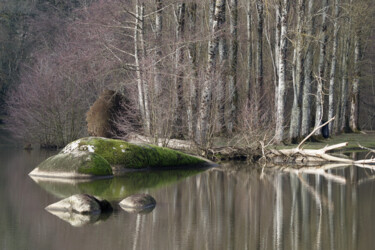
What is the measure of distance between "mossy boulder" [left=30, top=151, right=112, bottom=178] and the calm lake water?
1.99ft

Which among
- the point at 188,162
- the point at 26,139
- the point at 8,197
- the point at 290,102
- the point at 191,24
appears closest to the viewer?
the point at 8,197

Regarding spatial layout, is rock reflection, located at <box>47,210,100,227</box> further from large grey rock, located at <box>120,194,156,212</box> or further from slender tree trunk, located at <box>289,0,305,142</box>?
slender tree trunk, located at <box>289,0,305,142</box>

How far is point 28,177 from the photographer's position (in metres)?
17.9

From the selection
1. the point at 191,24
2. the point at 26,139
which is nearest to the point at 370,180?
the point at 191,24

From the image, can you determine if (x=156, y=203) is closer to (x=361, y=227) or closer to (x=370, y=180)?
(x=361, y=227)

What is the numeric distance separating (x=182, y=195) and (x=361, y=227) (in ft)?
15.2

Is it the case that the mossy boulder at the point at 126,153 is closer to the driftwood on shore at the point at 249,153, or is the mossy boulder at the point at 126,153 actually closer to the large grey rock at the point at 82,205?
the driftwood on shore at the point at 249,153

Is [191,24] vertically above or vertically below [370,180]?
above

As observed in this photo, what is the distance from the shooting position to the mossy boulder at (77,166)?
17.5 m

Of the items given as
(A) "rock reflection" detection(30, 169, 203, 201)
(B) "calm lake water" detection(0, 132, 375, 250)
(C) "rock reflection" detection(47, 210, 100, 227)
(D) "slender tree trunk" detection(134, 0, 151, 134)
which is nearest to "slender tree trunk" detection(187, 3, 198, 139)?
(D) "slender tree trunk" detection(134, 0, 151, 134)

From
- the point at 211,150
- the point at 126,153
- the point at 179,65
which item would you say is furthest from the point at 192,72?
the point at 126,153

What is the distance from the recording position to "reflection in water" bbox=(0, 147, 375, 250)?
9119 millimetres

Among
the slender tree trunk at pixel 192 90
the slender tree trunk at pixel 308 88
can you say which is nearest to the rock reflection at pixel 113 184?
the slender tree trunk at pixel 192 90

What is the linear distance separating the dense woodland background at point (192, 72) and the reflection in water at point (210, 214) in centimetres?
594
